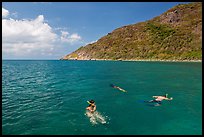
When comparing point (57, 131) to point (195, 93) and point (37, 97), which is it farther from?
point (195, 93)

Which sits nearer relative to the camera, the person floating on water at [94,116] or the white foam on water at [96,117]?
the white foam on water at [96,117]

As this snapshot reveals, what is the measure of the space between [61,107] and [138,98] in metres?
15.0

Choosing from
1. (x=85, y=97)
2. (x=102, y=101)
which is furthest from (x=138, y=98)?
(x=85, y=97)

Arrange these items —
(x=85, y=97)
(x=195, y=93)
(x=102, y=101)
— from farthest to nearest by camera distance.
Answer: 1. (x=195, y=93)
2. (x=85, y=97)
3. (x=102, y=101)

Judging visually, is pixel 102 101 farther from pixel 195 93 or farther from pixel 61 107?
pixel 195 93

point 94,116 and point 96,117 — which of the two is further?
point 94,116

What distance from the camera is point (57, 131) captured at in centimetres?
2391

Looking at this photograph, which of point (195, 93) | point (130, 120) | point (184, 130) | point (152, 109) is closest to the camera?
point (184, 130)

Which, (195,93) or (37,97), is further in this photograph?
(195,93)

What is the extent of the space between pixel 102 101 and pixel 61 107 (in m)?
7.92

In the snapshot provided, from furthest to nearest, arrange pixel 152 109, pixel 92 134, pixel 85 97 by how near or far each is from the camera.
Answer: pixel 85 97
pixel 152 109
pixel 92 134

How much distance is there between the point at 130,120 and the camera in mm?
27359

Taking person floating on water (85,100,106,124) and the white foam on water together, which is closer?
the white foam on water

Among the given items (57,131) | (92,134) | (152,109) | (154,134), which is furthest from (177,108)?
(57,131)
